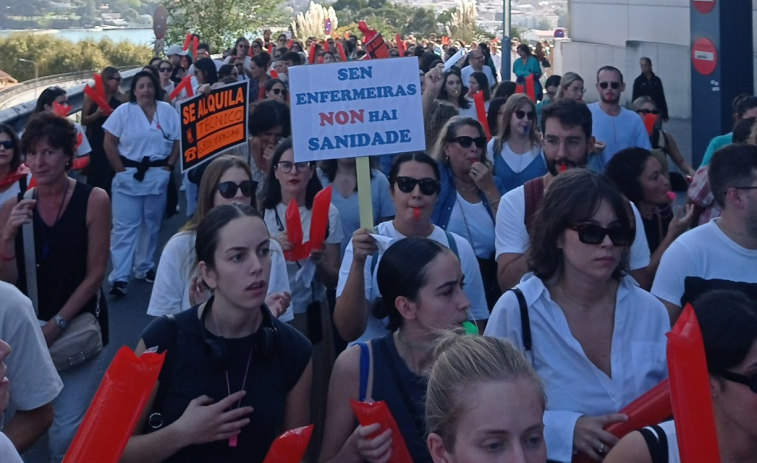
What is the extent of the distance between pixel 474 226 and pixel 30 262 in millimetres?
Result: 2273

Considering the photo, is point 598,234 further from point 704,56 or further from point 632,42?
point 632,42

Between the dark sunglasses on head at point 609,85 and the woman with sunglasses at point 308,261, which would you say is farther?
the dark sunglasses on head at point 609,85

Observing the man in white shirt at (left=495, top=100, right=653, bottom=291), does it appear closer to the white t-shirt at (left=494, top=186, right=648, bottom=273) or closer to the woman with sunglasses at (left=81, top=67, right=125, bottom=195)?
the white t-shirt at (left=494, top=186, right=648, bottom=273)

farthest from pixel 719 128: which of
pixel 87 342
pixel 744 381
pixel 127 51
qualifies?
pixel 127 51

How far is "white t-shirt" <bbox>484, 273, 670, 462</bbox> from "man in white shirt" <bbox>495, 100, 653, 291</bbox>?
459mm

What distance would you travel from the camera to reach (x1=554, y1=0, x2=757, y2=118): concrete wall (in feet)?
82.7

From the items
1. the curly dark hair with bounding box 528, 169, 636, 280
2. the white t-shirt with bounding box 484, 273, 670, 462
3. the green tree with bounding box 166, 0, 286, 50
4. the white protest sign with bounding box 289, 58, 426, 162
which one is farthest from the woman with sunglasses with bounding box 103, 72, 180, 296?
the green tree with bounding box 166, 0, 286, 50

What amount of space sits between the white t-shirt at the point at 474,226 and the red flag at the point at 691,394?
3.59 metres

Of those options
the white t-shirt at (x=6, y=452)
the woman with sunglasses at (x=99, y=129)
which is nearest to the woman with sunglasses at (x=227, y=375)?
the white t-shirt at (x=6, y=452)

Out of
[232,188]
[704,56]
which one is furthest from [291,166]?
[704,56]

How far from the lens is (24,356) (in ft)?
11.1

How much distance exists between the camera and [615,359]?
3.45 m

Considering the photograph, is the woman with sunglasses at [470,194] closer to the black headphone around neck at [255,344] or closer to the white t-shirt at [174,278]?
the white t-shirt at [174,278]

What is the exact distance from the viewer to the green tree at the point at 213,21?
44500 millimetres
